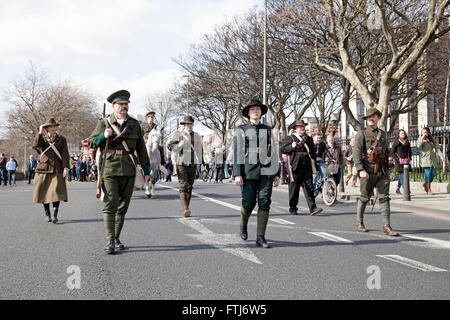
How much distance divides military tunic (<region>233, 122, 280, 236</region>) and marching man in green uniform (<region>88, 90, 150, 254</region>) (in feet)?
4.38

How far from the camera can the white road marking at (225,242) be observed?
6.05 meters

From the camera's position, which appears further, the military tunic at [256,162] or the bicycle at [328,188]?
the bicycle at [328,188]

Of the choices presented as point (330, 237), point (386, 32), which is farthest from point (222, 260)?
point (386, 32)

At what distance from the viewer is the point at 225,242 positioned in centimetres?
692

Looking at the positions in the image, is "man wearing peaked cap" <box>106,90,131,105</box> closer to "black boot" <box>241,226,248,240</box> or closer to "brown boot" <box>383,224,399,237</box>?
"black boot" <box>241,226,248,240</box>

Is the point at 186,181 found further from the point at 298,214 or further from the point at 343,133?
the point at 343,133

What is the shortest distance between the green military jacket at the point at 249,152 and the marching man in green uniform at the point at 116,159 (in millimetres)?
1309

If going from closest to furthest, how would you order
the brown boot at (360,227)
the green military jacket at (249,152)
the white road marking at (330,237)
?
the green military jacket at (249,152) < the white road marking at (330,237) < the brown boot at (360,227)

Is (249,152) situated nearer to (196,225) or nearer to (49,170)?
(196,225)

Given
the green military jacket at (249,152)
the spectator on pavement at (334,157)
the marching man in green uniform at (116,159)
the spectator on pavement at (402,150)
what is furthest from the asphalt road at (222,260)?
the spectator on pavement at (402,150)

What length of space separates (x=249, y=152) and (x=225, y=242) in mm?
1279

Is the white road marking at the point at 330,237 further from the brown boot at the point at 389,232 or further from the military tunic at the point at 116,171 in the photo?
the military tunic at the point at 116,171
